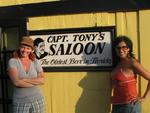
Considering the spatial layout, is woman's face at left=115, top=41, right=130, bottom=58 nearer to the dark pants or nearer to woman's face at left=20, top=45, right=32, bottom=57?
the dark pants

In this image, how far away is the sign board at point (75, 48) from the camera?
590 cm

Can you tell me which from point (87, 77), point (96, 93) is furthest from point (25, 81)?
point (96, 93)

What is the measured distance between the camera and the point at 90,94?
19.6 feet

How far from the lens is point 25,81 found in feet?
18.4

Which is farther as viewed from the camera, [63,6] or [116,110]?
[63,6]

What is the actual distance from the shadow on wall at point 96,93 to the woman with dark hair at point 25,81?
1.97ft

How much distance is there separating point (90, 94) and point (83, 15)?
3.44 ft

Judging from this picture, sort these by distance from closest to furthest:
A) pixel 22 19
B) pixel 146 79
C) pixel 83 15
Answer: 1. pixel 146 79
2. pixel 83 15
3. pixel 22 19

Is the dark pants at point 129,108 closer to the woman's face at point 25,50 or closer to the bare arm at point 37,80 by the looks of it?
the bare arm at point 37,80

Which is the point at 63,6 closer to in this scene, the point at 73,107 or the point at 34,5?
the point at 34,5

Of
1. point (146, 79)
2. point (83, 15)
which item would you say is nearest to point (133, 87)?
point (146, 79)

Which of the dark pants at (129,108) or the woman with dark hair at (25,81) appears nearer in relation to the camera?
the dark pants at (129,108)

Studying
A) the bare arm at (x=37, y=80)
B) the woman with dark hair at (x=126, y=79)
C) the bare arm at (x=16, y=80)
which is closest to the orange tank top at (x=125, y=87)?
the woman with dark hair at (x=126, y=79)

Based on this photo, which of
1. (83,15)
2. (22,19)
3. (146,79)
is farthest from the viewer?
(22,19)
